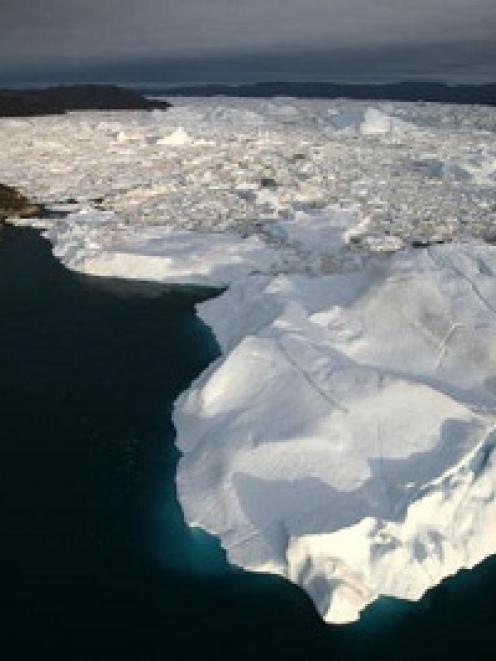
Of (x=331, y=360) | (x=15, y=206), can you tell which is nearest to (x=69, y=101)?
(x=15, y=206)

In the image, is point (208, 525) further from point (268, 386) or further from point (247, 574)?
point (268, 386)

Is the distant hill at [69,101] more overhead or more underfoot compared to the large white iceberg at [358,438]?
more overhead

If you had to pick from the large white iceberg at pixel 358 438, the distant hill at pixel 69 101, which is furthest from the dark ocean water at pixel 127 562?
the distant hill at pixel 69 101

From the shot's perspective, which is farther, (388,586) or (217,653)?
(388,586)

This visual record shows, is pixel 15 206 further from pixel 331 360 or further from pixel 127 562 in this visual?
pixel 127 562

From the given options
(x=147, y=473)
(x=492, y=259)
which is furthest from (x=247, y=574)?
(x=492, y=259)

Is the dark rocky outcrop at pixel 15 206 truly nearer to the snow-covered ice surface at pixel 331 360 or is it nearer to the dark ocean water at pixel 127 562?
the snow-covered ice surface at pixel 331 360

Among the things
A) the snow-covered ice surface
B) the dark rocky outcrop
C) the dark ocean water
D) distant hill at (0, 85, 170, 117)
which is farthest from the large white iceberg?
distant hill at (0, 85, 170, 117)
